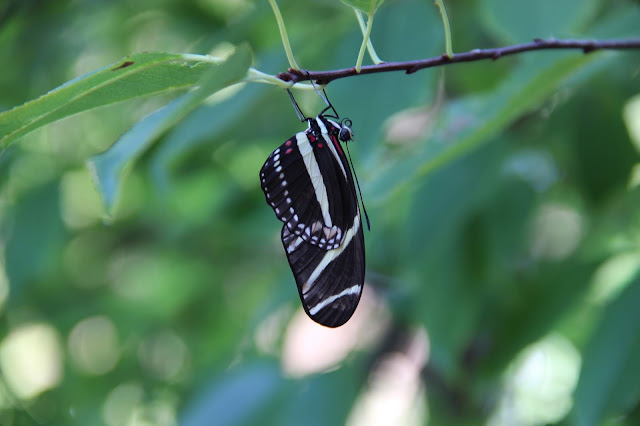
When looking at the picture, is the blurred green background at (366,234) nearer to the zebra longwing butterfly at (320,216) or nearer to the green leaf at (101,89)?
the zebra longwing butterfly at (320,216)

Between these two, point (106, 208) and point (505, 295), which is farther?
point (505, 295)

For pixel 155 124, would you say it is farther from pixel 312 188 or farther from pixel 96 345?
pixel 96 345

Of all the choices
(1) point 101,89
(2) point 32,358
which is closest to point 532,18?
(1) point 101,89

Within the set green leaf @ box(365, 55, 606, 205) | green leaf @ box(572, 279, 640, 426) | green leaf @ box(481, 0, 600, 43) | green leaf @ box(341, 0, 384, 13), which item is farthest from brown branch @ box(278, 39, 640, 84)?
green leaf @ box(572, 279, 640, 426)

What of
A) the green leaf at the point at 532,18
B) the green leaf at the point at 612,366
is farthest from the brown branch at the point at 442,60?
the green leaf at the point at 612,366

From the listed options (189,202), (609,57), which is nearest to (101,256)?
(189,202)

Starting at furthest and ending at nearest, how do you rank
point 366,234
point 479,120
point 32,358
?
point 32,358
point 366,234
point 479,120

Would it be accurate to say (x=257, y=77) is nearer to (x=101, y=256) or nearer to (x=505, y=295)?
(x=505, y=295)
